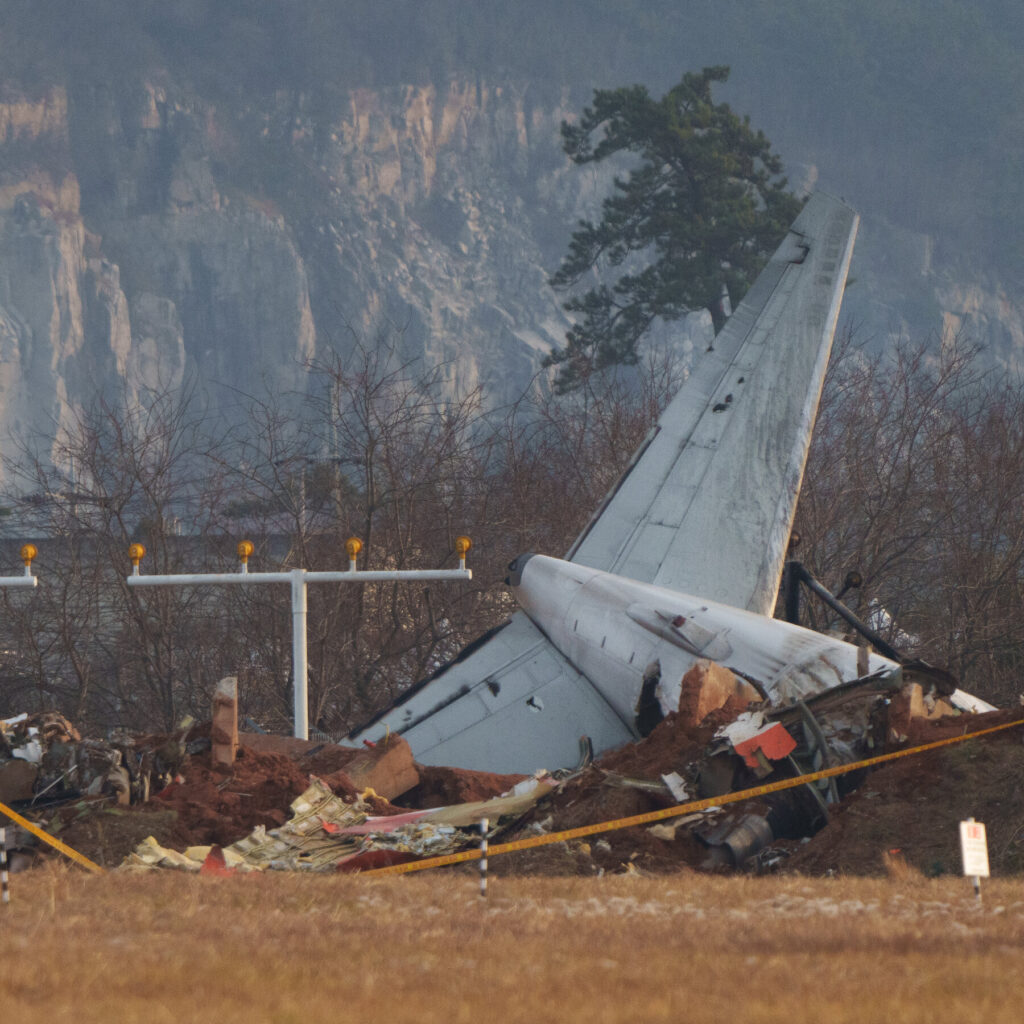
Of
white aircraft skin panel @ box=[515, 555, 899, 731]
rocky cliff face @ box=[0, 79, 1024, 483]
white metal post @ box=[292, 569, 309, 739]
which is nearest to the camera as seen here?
white aircraft skin panel @ box=[515, 555, 899, 731]

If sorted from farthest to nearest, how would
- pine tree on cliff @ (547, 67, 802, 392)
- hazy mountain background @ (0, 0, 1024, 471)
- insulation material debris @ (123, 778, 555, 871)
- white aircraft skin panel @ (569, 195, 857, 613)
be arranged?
hazy mountain background @ (0, 0, 1024, 471)
pine tree on cliff @ (547, 67, 802, 392)
white aircraft skin panel @ (569, 195, 857, 613)
insulation material debris @ (123, 778, 555, 871)

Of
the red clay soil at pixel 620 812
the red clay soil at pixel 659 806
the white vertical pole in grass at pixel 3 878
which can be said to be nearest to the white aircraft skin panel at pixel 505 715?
the red clay soil at pixel 659 806

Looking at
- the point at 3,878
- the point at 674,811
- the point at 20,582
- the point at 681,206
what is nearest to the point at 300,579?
the point at 20,582

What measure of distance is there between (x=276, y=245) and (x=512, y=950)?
530 feet

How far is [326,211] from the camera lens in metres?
170

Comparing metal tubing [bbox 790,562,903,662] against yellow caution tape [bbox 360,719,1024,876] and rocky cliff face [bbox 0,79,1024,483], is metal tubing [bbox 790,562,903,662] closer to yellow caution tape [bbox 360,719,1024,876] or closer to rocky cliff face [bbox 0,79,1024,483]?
yellow caution tape [bbox 360,719,1024,876]

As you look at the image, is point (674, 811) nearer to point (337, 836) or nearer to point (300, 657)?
point (337, 836)

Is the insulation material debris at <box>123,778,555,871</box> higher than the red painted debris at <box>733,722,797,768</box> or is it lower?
lower

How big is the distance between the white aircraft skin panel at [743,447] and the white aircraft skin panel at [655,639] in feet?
3.85

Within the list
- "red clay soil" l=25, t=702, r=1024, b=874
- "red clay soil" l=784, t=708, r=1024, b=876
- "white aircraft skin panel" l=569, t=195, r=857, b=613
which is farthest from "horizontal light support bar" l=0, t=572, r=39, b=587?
"red clay soil" l=784, t=708, r=1024, b=876

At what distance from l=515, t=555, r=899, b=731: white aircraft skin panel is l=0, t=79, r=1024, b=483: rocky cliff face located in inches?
4767

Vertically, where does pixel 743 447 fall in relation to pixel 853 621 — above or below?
above

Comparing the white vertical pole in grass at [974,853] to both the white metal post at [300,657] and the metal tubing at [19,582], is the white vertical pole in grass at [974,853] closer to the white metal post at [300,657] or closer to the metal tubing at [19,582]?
the white metal post at [300,657]

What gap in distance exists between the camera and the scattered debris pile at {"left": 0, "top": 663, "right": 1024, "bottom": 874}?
8.89 m
